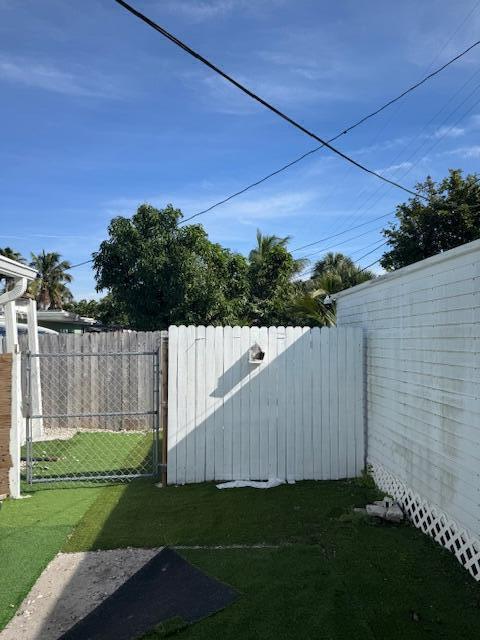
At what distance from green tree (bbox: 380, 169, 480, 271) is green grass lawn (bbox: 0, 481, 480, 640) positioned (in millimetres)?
9217

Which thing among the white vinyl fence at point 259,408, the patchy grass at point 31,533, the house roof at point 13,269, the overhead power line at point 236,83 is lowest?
the patchy grass at point 31,533

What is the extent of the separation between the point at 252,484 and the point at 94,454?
3012 millimetres

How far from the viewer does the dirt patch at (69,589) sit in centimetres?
304

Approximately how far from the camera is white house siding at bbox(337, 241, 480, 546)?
3.66 metres

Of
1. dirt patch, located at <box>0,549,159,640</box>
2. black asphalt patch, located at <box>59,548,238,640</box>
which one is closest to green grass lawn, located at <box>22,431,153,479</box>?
dirt patch, located at <box>0,549,159,640</box>

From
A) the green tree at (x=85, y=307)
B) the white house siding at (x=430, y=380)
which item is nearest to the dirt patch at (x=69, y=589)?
the white house siding at (x=430, y=380)

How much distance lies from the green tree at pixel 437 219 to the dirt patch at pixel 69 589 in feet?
37.7

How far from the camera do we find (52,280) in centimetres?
3972

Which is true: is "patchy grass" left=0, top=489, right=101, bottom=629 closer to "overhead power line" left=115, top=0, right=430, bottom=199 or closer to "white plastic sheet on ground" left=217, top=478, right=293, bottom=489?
"white plastic sheet on ground" left=217, top=478, right=293, bottom=489

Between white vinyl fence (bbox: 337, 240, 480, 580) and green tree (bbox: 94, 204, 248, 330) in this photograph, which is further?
green tree (bbox: 94, 204, 248, 330)

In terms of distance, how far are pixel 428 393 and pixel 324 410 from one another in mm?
1919

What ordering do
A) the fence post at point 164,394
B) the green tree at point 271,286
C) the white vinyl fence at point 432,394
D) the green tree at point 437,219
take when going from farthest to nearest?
1. the green tree at point 271,286
2. the green tree at point 437,219
3. the fence post at point 164,394
4. the white vinyl fence at point 432,394

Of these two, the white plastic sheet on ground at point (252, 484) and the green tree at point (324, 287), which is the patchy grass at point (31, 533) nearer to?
the white plastic sheet on ground at point (252, 484)

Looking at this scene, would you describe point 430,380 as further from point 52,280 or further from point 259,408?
point 52,280
